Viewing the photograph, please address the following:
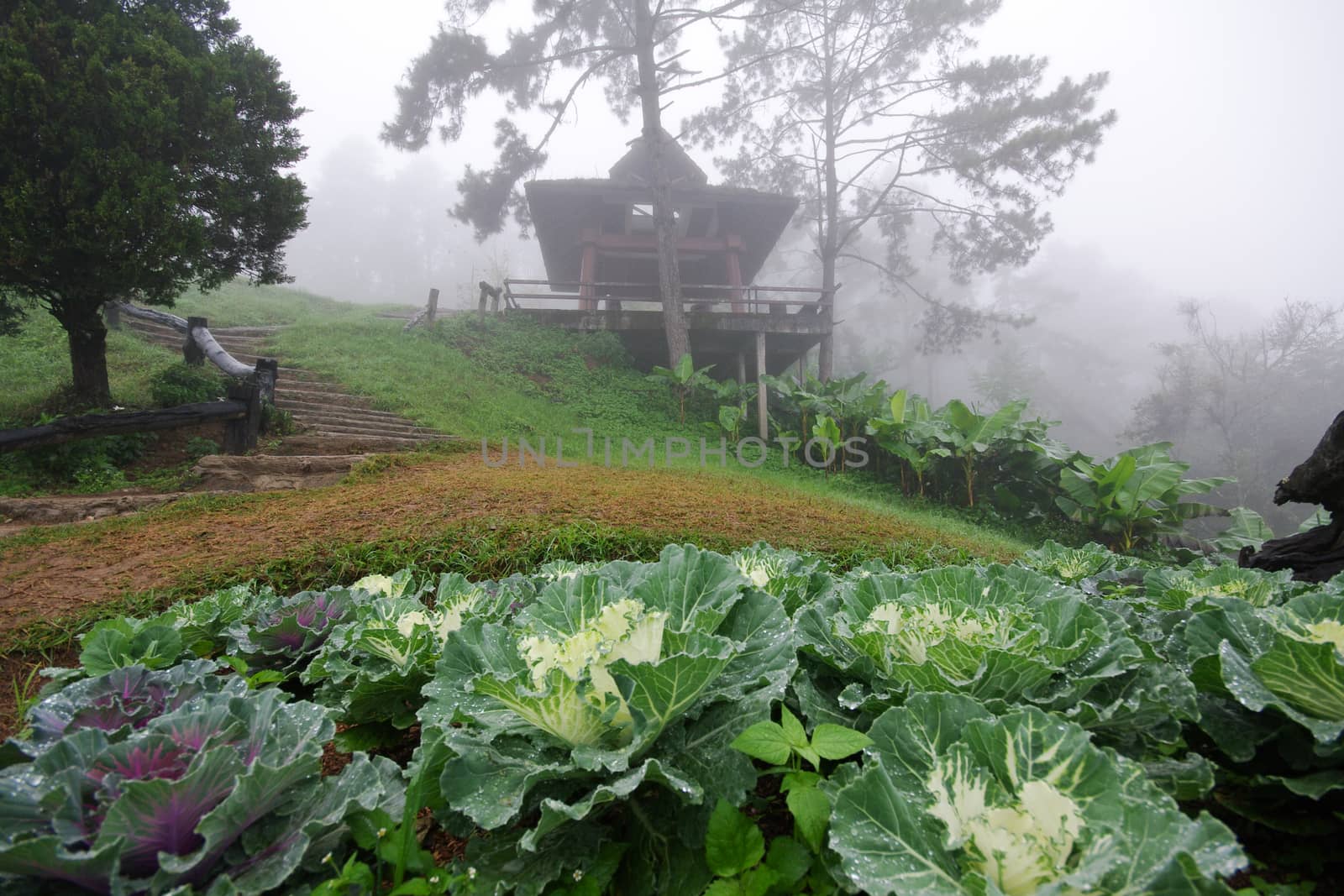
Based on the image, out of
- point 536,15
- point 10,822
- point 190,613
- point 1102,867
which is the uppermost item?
point 536,15

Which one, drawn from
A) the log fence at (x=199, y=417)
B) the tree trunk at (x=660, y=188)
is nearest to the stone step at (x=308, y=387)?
the log fence at (x=199, y=417)

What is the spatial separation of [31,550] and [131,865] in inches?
147

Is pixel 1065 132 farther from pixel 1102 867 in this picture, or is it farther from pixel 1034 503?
pixel 1102 867

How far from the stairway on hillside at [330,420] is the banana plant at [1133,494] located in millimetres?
7046

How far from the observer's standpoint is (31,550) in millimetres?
3182

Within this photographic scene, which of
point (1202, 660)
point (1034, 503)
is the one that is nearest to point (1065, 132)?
point (1034, 503)

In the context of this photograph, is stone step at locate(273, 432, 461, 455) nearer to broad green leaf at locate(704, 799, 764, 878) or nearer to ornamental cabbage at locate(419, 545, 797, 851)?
ornamental cabbage at locate(419, 545, 797, 851)

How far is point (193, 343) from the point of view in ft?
25.0

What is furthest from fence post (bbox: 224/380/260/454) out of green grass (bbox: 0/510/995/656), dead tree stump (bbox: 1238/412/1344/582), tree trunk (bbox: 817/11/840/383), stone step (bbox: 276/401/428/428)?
tree trunk (bbox: 817/11/840/383)

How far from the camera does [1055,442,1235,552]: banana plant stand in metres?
5.77

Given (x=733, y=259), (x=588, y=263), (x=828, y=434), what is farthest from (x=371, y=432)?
(x=733, y=259)

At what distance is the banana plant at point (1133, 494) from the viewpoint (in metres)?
5.77

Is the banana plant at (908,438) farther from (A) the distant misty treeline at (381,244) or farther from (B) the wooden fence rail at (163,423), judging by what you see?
(A) the distant misty treeline at (381,244)

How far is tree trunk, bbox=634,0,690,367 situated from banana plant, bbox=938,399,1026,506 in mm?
5451
